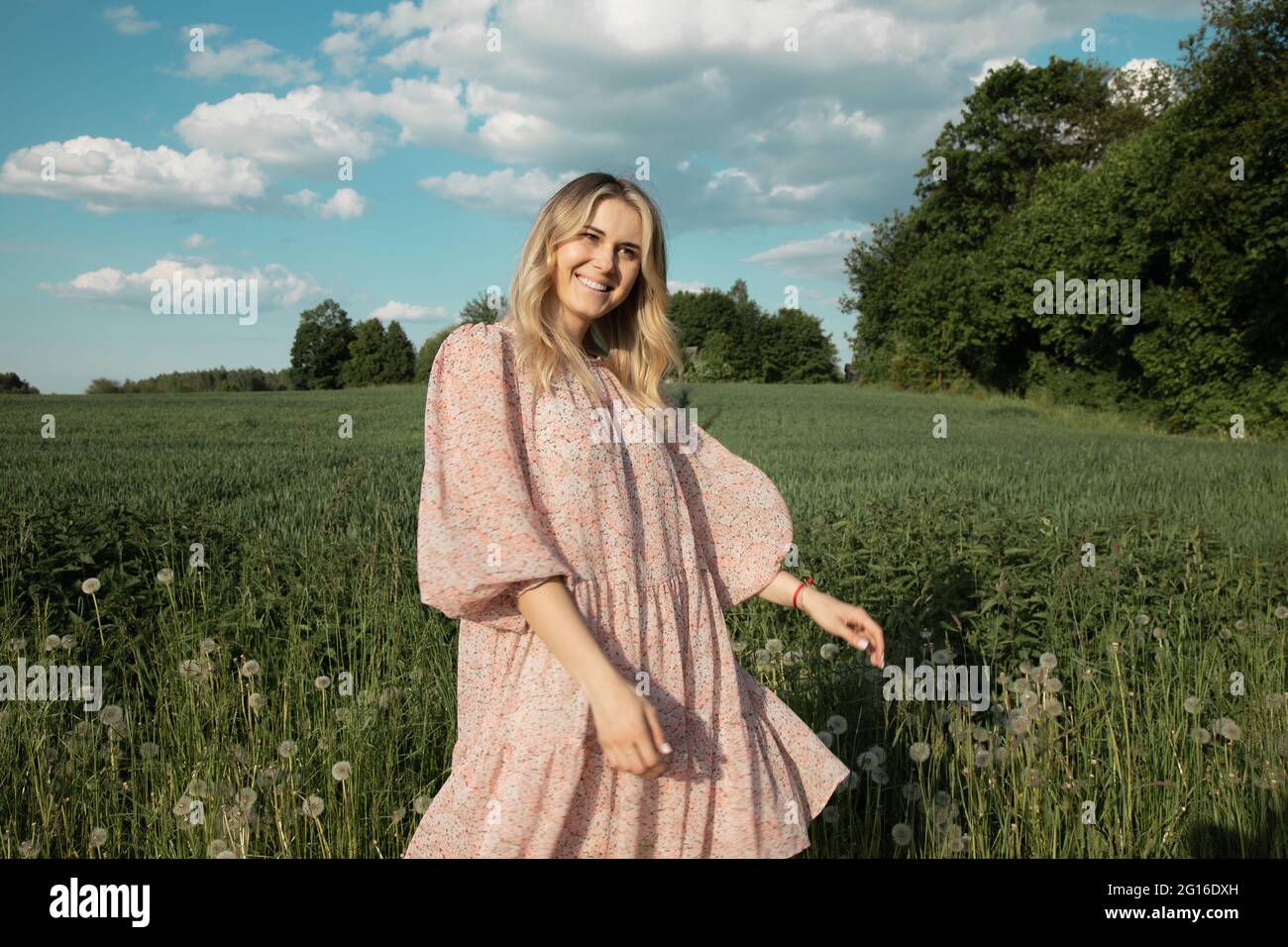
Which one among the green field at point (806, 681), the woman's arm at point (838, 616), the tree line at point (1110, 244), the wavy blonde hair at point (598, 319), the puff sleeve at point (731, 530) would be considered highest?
the tree line at point (1110, 244)

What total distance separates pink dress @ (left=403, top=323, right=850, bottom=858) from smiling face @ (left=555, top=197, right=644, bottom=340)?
0.55 ft

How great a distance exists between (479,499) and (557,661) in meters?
0.32

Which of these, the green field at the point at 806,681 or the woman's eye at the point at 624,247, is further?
the green field at the point at 806,681

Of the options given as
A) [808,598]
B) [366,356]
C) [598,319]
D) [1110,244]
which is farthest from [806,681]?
[366,356]

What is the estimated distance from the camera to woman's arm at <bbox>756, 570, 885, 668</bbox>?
6.46 ft

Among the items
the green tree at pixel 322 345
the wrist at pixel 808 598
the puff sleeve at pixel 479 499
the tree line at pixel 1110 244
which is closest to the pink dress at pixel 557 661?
the puff sleeve at pixel 479 499

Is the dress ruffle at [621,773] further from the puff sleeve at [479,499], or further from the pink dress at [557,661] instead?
the puff sleeve at [479,499]

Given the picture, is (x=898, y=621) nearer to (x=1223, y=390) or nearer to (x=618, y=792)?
(x=618, y=792)

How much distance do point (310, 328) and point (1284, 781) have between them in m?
72.3

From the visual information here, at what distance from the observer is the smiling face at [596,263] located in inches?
74.5

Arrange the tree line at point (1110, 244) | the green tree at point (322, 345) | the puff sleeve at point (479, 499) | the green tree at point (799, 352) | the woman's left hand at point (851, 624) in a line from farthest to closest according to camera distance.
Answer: the green tree at point (799, 352) → the green tree at point (322, 345) → the tree line at point (1110, 244) → the woman's left hand at point (851, 624) → the puff sleeve at point (479, 499)

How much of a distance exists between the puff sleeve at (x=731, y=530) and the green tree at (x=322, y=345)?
67373 mm

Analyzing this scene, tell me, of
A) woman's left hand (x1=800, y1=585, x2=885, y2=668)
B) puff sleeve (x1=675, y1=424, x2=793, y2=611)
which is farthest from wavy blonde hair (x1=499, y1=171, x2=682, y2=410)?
woman's left hand (x1=800, y1=585, x2=885, y2=668)

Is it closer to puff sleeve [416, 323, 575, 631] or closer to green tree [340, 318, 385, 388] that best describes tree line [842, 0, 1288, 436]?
puff sleeve [416, 323, 575, 631]
